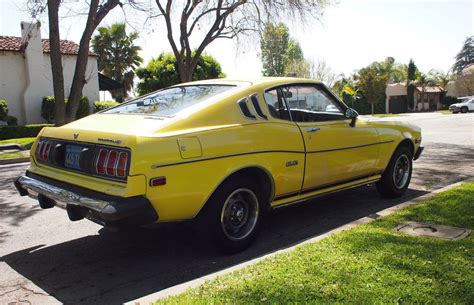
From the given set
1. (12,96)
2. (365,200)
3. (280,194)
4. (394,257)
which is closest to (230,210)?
(280,194)

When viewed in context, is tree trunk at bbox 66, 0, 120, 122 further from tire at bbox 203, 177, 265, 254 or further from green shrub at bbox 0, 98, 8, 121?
tire at bbox 203, 177, 265, 254

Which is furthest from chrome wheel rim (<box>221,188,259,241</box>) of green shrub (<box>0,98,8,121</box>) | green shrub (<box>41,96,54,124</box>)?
green shrub (<box>41,96,54,124</box>)

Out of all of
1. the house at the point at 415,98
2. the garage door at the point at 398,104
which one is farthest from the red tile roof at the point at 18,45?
the garage door at the point at 398,104

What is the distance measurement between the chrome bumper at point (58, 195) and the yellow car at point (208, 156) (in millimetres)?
11

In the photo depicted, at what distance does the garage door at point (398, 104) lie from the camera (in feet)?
184

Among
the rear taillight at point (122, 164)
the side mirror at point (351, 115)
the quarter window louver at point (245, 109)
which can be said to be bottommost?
the rear taillight at point (122, 164)

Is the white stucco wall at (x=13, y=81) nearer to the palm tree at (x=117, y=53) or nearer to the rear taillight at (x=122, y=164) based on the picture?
the palm tree at (x=117, y=53)

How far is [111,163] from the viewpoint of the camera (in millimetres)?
3908

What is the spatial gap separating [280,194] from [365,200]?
2.29 meters

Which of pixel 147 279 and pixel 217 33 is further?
pixel 217 33

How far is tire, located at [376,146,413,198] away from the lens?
6.48 meters

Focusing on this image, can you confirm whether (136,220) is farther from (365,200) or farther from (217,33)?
(217,33)

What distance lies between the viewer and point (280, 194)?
193 inches

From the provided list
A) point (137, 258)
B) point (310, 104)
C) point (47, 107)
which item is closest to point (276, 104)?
point (310, 104)
